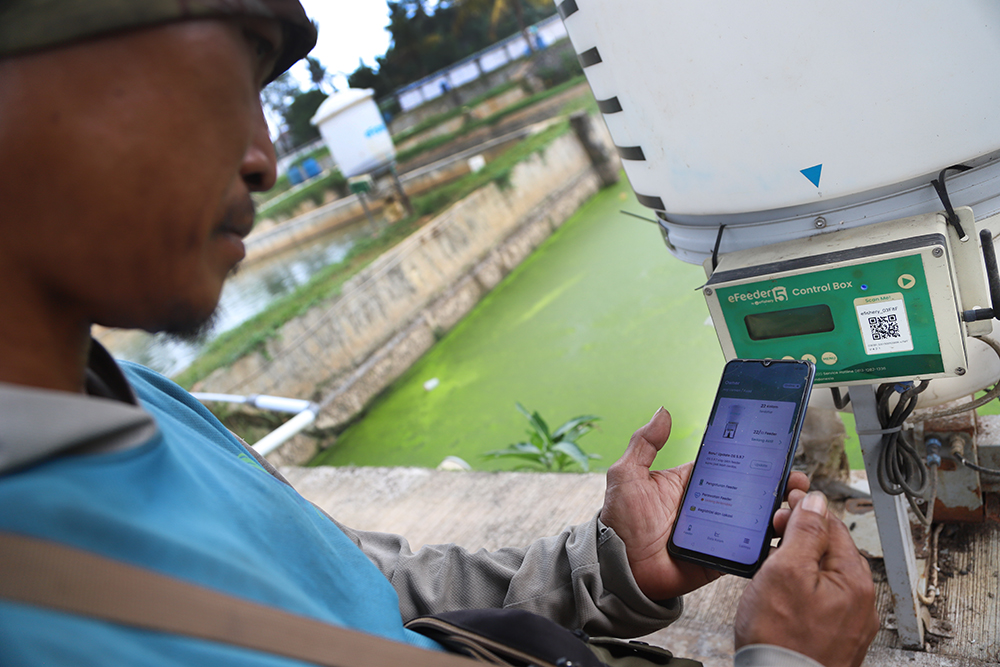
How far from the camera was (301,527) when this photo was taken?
834 millimetres

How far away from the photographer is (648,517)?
1.17 meters

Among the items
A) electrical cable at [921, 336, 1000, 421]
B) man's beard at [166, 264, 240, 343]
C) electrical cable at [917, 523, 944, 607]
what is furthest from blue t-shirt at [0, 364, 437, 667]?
electrical cable at [917, 523, 944, 607]

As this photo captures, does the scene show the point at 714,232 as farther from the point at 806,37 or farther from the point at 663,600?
the point at 663,600

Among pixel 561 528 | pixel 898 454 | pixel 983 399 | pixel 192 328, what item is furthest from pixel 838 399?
pixel 192 328

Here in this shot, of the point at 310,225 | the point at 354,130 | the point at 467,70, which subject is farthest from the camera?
the point at 467,70

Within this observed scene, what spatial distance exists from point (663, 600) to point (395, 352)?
518 centimetres

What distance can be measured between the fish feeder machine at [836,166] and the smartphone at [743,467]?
97 millimetres

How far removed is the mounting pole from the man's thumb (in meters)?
0.52

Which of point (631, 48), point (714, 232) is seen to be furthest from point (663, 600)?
point (631, 48)

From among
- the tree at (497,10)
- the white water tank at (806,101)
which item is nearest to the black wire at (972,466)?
the white water tank at (806,101)

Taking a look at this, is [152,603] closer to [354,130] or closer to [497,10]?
[354,130]

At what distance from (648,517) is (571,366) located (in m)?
3.65

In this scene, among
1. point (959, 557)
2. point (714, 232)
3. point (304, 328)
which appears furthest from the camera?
point (304, 328)

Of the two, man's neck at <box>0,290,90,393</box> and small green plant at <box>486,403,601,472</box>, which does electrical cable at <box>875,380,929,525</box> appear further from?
small green plant at <box>486,403,601,472</box>
